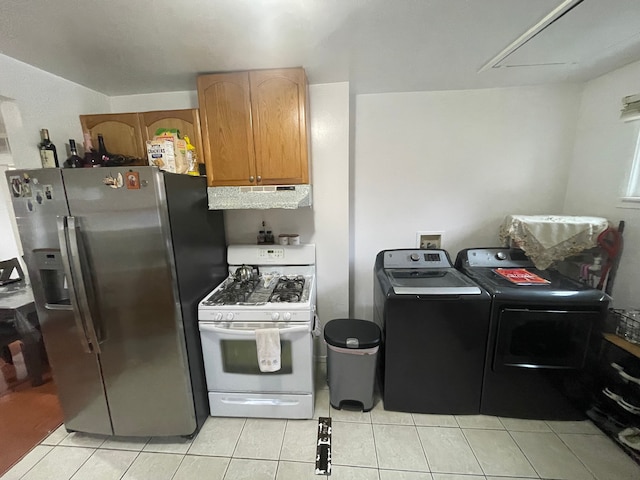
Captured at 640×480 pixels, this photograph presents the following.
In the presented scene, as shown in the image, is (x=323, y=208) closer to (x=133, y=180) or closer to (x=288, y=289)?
(x=288, y=289)

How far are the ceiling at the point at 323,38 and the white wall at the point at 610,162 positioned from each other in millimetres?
159

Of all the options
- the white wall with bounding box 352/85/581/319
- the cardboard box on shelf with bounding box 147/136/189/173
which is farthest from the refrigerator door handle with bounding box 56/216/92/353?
the white wall with bounding box 352/85/581/319

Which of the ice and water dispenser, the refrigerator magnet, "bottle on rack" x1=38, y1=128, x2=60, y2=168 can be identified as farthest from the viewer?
"bottle on rack" x1=38, y1=128, x2=60, y2=168

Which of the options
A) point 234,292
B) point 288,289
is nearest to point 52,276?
point 234,292

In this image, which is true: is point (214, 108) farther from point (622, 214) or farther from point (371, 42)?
point (622, 214)

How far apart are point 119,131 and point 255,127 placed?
1.04 m

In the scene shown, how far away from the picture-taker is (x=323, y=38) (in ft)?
4.61

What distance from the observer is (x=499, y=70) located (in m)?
1.83

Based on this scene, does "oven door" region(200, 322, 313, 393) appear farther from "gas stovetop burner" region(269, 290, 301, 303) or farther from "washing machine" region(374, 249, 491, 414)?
"washing machine" region(374, 249, 491, 414)

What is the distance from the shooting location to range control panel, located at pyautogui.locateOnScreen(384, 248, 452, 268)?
2129mm

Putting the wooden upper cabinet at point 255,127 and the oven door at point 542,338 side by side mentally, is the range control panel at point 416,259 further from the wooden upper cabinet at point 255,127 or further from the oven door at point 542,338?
the wooden upper cabinet at point 255,127

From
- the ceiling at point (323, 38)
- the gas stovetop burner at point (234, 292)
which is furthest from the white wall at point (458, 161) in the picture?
the gas stovetop burner at point (234, 292)

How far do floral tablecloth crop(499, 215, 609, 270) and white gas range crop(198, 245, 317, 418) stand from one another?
1.68m

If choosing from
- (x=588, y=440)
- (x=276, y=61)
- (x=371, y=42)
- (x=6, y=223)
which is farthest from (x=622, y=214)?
(x=6, y=223)
